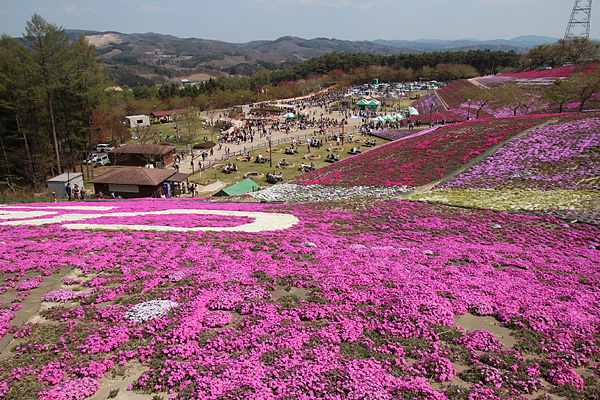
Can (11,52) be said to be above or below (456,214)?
above

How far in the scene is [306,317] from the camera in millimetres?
10172

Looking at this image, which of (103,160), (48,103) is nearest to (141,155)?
(103,160)

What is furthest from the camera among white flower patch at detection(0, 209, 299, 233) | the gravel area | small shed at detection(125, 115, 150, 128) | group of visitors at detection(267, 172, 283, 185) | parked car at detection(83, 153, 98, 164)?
small shed at detection(125, 115, 150, 128)

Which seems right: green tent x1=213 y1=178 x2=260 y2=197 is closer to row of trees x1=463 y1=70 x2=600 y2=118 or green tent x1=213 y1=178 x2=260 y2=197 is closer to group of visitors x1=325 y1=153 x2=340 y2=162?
group of visitors x1=325 y1=153 x2=340 y2=162

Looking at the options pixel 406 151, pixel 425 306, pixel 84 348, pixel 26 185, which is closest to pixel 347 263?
pixel 425 306

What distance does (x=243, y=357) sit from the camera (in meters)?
8.22

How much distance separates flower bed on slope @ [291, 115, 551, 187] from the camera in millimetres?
33906

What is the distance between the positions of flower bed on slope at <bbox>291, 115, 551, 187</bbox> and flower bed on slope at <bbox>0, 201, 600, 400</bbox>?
1660 cm

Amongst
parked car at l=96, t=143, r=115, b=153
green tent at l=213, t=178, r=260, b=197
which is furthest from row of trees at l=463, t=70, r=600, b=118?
parked car at l=96, t=143, r=115, b=153

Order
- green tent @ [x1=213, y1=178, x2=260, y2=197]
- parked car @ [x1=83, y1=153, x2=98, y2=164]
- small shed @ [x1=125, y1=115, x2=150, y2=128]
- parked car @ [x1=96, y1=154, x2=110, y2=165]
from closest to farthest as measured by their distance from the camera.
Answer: green tent @ [x1=213, y1=178, x2=260, y2=197]
parked car @ [x1=83, y1=153, x2=98, y2=164]
parked car @ [x1=96, y1=154, x2=110, y2=165]
small shed @ [x1=125, y1=115, x2=150, y2=128]

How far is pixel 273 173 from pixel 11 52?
35.0 m

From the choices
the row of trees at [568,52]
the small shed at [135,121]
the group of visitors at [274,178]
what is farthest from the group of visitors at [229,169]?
the row of trees at [568,52]

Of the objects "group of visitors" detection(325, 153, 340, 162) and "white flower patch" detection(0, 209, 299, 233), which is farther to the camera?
"group of visitors" detection(325, 153, 340, 162)

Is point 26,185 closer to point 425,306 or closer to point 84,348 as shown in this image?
point 84,348
